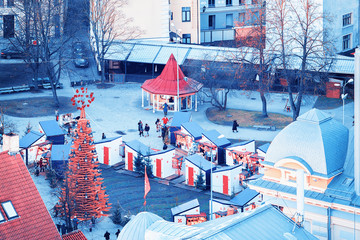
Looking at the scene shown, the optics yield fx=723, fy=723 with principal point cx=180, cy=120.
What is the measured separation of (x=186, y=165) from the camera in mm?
46750

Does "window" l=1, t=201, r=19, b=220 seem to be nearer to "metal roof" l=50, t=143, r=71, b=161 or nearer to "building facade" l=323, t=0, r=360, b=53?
"metal roof" l=50, t=143, r=71, b=161

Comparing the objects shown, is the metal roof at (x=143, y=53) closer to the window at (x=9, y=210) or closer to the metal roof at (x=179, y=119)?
the metal roof at (x=179, y=119)

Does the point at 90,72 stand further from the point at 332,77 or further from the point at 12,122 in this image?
the point at 332,77

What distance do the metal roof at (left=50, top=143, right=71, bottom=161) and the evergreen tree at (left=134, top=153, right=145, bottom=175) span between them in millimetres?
4548

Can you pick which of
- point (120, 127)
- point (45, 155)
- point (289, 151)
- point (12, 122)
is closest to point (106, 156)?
point (45, 155)

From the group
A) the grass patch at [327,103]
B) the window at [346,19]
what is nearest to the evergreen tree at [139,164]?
the grass patch at [327,103]

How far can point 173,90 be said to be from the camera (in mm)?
62531

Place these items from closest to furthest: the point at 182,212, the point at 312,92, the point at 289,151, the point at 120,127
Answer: the point at 289,151
the point at 182,212
the point at 120,127
the point at 312,92

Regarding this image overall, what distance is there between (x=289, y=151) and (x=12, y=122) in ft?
99.7

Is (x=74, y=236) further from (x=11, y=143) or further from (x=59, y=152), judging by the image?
(x=59, y=152)

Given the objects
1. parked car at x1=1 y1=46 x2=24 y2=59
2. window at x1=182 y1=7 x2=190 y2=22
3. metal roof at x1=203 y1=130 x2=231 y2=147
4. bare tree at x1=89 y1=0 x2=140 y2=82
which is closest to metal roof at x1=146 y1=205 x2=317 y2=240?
metal roof at x1=203 y1=130 x2=231 y2=147

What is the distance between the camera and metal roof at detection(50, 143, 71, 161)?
47.4 metres

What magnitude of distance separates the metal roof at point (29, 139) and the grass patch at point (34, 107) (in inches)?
419

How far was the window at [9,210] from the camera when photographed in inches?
1251
